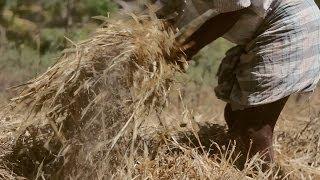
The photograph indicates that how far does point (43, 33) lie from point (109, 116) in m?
3.77

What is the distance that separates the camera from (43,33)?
21.9 ft

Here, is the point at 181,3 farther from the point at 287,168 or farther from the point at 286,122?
the point at 286,122

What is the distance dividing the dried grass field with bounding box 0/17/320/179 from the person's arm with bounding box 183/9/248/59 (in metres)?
0.07

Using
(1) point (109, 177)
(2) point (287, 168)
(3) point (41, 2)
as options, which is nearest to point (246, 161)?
(2) point (287, 168)

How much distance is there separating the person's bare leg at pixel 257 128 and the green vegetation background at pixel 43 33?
200cm

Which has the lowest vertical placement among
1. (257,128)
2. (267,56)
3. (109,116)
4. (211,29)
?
(257,128)

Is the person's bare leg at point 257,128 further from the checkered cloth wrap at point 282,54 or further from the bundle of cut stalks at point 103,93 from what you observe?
the bundle of cut stalks at point 103,93

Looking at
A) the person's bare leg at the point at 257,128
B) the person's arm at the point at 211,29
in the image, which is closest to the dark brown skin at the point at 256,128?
the person's bare leg at the point at 257,128

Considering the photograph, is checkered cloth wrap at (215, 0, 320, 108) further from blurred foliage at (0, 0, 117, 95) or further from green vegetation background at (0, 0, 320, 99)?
blurred foliage at (0, 0, 117, 95)

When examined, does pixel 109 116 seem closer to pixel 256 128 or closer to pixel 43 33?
pixel 256 128

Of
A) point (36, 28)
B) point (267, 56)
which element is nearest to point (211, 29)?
point (267, 56)

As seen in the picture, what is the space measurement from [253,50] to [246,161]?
476 millimetres

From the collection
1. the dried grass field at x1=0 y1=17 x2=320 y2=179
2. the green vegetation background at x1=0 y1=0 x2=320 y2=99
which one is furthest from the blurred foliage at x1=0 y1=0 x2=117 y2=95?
the dried grass field at x1=0 y1=17 x2=320 y2=179

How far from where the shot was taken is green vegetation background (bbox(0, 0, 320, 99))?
549 centimetres
